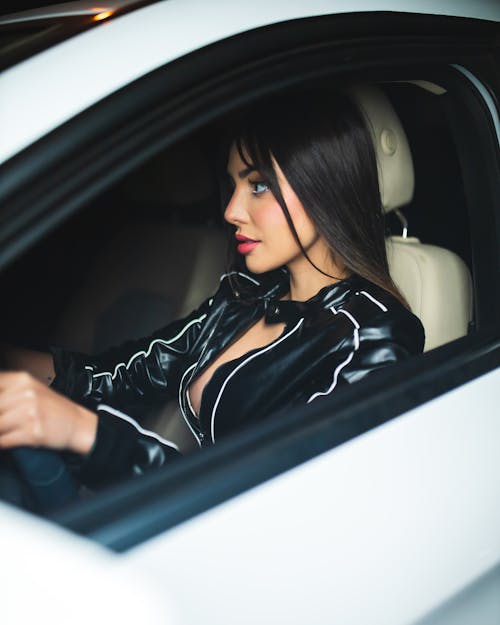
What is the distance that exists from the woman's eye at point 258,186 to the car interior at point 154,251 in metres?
0.31

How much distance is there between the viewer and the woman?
1.44 metres

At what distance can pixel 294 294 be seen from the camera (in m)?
1.77

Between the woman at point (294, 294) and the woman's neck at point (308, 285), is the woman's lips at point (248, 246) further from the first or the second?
the woman's neck at point (308, 285)

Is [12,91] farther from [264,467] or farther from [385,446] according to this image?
[385,446]

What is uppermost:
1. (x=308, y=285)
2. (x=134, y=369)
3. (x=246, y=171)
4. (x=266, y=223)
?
(x=246, y=171)

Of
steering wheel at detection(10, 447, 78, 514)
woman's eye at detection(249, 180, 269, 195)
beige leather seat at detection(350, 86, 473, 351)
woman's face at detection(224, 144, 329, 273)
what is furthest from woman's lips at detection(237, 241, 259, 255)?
steering wheel at detection(10, 447, 78, 514)

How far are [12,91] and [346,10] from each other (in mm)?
556

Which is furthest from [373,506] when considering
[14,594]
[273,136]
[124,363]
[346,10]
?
[124,363]

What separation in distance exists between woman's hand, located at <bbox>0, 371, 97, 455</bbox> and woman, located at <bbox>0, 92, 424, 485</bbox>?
0.07m

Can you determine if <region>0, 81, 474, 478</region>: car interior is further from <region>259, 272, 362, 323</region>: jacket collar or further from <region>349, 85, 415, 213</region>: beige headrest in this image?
<region>259, 272, 362, 323</region>: jacket collar

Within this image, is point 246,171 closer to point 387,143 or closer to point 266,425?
point 387,143

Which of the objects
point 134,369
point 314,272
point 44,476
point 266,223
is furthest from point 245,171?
point 44,476

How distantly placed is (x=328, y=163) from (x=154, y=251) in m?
0.88

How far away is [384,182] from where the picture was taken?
1.66 metres
